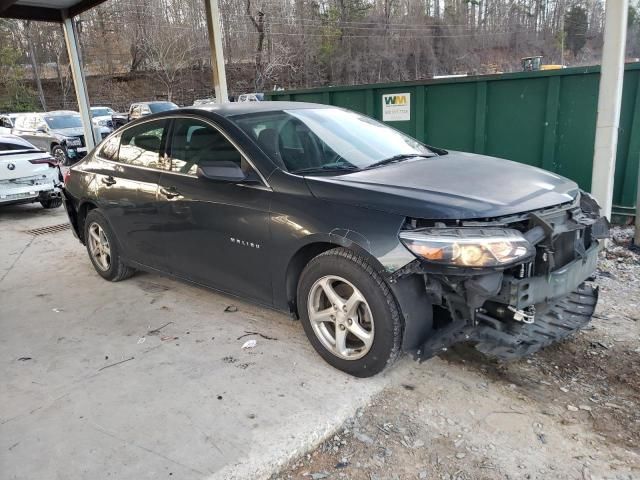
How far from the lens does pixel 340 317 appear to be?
3.02 m

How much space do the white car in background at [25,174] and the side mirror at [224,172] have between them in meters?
6.67

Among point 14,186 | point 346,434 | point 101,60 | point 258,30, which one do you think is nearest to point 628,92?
point 346,434

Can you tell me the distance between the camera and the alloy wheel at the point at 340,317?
2.94 m

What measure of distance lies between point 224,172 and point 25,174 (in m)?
6.94

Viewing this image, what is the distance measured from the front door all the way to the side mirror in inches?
3.1

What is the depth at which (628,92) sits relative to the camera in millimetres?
5641

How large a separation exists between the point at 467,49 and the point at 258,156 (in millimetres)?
66530

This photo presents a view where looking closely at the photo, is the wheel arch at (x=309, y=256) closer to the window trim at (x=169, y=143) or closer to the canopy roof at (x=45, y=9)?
the window trim at (x=169, y=143)

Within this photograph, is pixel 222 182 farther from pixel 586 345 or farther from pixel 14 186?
pixel 14 186

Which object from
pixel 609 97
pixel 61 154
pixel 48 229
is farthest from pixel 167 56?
pixel 609 97

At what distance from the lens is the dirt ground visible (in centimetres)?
235

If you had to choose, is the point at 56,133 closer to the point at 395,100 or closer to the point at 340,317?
the point at 395,100

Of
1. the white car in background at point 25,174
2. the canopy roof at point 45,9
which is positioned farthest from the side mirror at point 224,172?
the white car in background at point 25,174

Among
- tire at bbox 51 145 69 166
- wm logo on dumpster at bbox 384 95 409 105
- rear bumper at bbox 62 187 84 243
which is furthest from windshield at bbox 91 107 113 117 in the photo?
rear bumper at bbox 62 187 84 243
